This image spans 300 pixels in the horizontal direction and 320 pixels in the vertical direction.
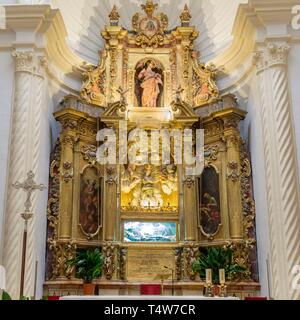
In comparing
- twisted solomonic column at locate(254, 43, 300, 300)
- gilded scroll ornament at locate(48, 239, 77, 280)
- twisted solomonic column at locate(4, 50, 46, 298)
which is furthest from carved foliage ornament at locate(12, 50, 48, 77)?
twisted solomonic column at locate(254, 43, 300, 300)

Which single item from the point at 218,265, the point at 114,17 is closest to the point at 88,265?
the point at 218,265

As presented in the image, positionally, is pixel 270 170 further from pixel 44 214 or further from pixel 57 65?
pixel 57 65

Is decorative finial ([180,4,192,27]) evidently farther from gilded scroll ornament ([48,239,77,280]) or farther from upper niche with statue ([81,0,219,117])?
gilded scroll ornament ([48,239,77,280])

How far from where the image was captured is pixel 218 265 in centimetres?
1030

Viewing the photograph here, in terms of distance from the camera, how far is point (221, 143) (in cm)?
1166

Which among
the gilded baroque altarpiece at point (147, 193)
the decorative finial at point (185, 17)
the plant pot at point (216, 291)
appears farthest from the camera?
the decorative finial at point (185, 17)

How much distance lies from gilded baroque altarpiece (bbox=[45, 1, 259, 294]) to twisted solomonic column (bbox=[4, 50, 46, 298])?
1.22 meters

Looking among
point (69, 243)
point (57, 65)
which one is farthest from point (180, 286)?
point (57, 65)

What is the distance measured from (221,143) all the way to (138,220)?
108 inches

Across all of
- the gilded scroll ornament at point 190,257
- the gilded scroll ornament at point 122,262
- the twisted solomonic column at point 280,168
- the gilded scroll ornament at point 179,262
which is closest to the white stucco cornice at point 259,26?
the twisted solomonic column at point 280,168

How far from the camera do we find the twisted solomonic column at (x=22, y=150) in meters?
9.37

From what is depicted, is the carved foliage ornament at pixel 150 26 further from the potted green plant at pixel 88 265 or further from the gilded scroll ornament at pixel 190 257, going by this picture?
the potted green plant at pixel 88 265

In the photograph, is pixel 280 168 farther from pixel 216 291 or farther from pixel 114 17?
pixel 114 17

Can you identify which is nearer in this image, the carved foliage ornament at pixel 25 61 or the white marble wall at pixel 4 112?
the white marble wall at pixel 4 112
